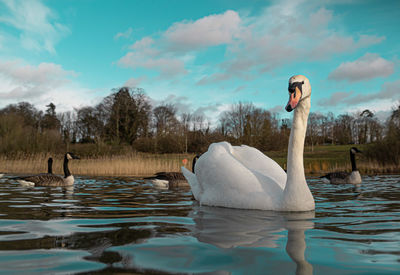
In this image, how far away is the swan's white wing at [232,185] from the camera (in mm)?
4945

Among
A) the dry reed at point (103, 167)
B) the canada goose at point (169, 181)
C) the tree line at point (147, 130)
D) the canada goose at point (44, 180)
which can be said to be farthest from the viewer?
the tree line at point (147, 130)

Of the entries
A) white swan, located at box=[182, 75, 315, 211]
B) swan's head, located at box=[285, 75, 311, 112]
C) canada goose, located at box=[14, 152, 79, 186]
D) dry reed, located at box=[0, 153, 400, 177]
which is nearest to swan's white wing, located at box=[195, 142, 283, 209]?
white swan, located at box=[182, 75, 315, 211]

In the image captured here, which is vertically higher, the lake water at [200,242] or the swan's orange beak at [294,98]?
the swan's orange beak at [294,98]

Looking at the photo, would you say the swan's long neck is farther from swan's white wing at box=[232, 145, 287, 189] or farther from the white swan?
swan's white wing at box=[232, 145, 287, 189]

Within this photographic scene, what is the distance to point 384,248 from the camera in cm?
290

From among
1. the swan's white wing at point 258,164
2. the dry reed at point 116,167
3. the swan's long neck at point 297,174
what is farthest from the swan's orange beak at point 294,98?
the dry reed at point 116,167

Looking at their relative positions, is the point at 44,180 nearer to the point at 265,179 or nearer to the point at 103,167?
the point at 103,167

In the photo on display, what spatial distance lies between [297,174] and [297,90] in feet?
3.58

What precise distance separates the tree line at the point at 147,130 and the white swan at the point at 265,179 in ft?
60.1

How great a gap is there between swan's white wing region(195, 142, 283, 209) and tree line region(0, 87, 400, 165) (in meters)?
18.4

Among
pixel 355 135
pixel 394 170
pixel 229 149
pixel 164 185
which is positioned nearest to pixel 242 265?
pixel 229 149

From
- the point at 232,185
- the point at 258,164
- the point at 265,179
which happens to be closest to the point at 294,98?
the point at 265,179

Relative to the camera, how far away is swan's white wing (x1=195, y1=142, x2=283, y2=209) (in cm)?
495

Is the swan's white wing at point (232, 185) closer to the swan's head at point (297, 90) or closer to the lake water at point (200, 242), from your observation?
the lake water at point (200, 242)
